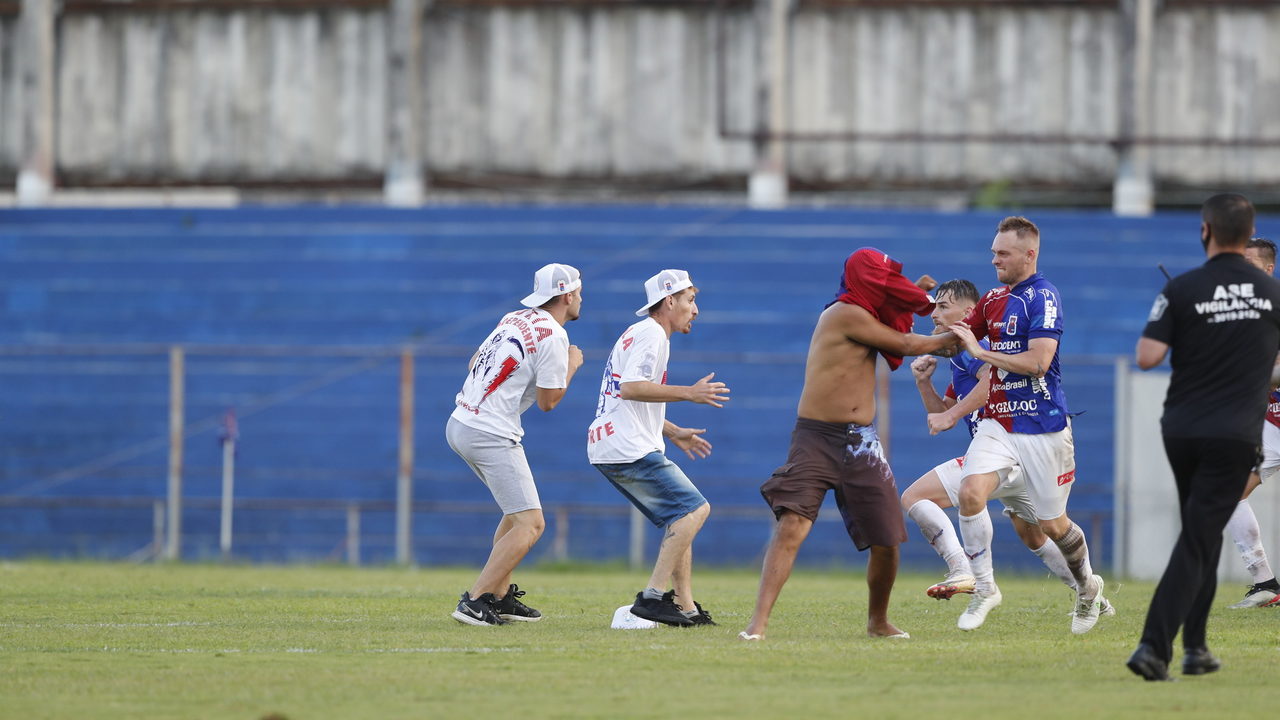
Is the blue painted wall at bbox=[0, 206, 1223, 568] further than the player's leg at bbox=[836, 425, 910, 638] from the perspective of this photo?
Yes

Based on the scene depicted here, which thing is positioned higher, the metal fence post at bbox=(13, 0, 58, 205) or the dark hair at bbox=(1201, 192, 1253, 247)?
the metal fence post at bbox=(13, 0, 58, 205)

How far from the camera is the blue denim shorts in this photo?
10.0 meters

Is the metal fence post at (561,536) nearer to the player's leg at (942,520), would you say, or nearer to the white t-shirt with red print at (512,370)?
the player's leg at (942,520)

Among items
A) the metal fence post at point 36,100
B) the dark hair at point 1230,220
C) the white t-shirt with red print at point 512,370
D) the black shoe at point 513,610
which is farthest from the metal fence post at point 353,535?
the dark hair at point 1230,220

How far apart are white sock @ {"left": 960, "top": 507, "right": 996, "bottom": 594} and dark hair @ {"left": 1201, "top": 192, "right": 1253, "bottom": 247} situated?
9.04 feet

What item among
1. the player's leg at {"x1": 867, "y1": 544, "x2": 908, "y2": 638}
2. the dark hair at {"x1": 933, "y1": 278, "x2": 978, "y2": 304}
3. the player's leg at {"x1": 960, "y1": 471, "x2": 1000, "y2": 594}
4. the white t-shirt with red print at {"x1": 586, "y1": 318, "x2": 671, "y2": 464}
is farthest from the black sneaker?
the dark hair at {"x1": 933, "y1": 278, "x2": 978, "y2": 304}

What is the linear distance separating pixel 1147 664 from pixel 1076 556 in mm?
2596

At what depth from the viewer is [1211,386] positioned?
7.38 m

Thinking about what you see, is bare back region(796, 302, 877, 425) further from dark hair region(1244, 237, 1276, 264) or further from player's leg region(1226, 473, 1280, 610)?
player's leg region(1226, 473, 1280, 610)

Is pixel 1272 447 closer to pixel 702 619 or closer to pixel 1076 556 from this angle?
pixel 1076 556

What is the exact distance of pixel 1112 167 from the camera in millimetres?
27078

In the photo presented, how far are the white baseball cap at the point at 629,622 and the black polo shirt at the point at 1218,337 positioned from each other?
3491 mm

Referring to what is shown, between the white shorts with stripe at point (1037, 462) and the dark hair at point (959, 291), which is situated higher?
the dark hair at point (959, 291)

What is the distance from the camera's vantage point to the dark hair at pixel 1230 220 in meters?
7.48
